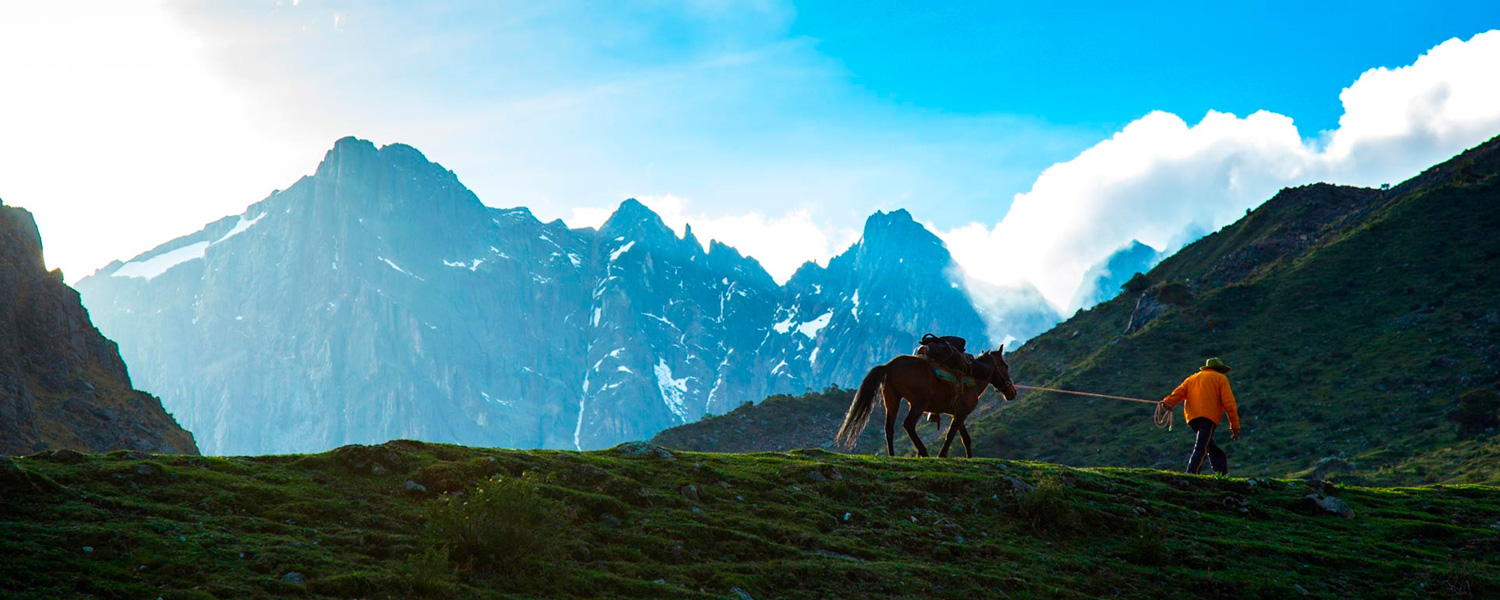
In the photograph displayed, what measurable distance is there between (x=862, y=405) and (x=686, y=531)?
31.9 feet

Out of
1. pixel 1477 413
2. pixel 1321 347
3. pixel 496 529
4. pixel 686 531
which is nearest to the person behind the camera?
pixel 496 529

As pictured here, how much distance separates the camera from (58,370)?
300 ft

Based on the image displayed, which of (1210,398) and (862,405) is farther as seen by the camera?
(862,405)

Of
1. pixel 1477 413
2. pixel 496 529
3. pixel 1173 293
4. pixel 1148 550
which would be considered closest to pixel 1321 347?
pixel 1477 413

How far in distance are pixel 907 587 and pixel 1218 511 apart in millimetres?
9413

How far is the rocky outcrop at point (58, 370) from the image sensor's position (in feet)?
265

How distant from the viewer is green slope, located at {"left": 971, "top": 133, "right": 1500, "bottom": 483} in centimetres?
6041

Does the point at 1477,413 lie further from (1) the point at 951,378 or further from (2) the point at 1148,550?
(2) the point at 1148,550

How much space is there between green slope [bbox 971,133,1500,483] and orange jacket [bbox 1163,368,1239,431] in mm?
35102

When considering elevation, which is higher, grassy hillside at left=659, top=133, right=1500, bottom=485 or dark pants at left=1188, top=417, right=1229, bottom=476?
grassy hillside at left=659, top=133, right=1500, bottom=485

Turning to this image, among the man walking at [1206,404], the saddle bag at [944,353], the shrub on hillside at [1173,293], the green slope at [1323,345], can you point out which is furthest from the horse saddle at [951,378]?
the shrub on hillside at [1173,293]

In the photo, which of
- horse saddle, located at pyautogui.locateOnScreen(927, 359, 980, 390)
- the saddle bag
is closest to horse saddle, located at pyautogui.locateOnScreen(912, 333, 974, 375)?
the saddle bag

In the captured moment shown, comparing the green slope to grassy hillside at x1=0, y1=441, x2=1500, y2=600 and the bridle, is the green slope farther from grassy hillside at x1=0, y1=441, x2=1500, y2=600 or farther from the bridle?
grassy hillside at x1=0, y1=441, x2=1500, y2=600

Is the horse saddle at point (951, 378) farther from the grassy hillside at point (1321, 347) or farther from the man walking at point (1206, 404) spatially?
the grassy hillside at point (1321, 347)
